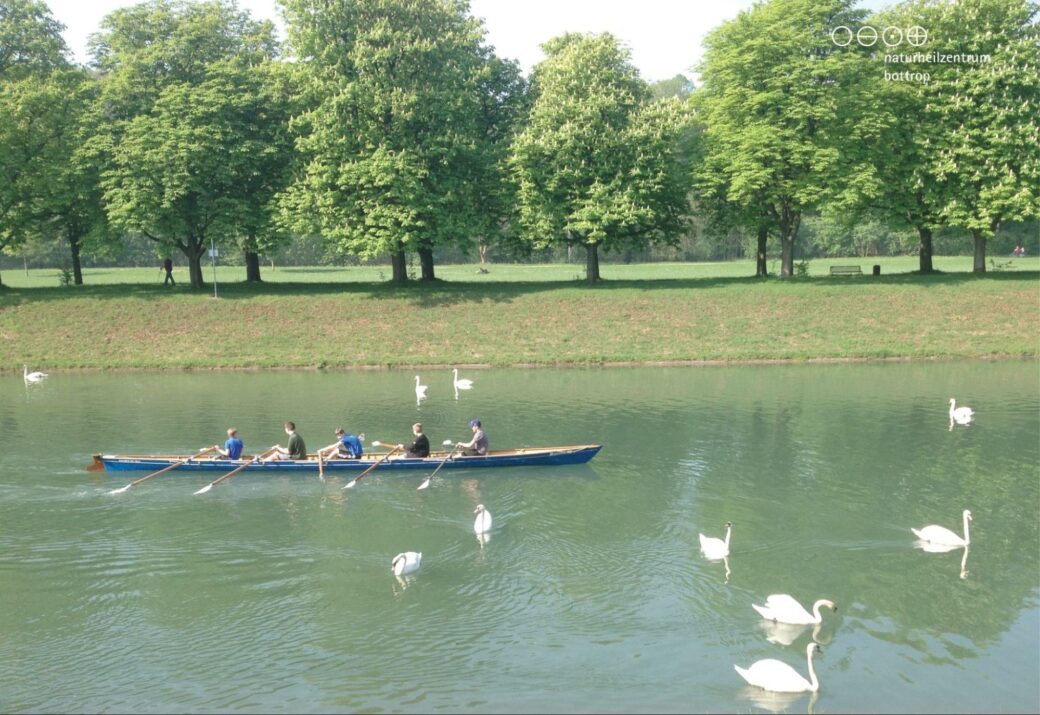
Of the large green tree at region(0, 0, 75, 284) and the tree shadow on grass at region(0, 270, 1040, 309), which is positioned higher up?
the large green tree at region(0, 0, 75, 284)

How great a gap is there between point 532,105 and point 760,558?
1897 inches

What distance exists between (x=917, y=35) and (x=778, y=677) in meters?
55.4

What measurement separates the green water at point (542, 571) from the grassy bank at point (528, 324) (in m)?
14.5

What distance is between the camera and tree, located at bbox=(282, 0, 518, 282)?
53.8 m

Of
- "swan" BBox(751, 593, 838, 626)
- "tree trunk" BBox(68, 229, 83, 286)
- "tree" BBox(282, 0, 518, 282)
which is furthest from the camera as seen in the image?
"tree trunk" BBox(68, 229, 83, 286)

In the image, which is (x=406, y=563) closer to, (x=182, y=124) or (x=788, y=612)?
(x=788, y=612)

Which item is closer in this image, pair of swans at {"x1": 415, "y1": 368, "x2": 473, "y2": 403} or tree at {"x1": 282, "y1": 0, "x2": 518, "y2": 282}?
pair of swans at {"x1": 415, "y1": 368, "x2": 473, "y2": 403}

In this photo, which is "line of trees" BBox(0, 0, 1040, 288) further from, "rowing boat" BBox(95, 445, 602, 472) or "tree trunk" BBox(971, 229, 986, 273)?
"rowing boat" BBox(95, 445, 602, 472)

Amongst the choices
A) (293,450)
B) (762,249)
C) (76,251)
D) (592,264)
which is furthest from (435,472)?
(76,251)

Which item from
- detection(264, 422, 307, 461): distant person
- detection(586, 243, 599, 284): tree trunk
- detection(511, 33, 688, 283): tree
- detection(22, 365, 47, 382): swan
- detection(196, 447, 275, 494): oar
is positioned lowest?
detection(196, 447, 275, 494): oar

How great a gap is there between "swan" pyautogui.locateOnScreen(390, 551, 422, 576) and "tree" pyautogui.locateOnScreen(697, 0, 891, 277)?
4437 centimetres

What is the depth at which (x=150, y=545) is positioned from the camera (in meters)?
19.4

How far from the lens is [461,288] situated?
56.8 metres

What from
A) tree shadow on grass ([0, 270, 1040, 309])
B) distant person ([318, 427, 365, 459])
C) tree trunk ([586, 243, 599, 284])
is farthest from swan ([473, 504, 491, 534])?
tree trunk ([586, 243, 599, 284])
